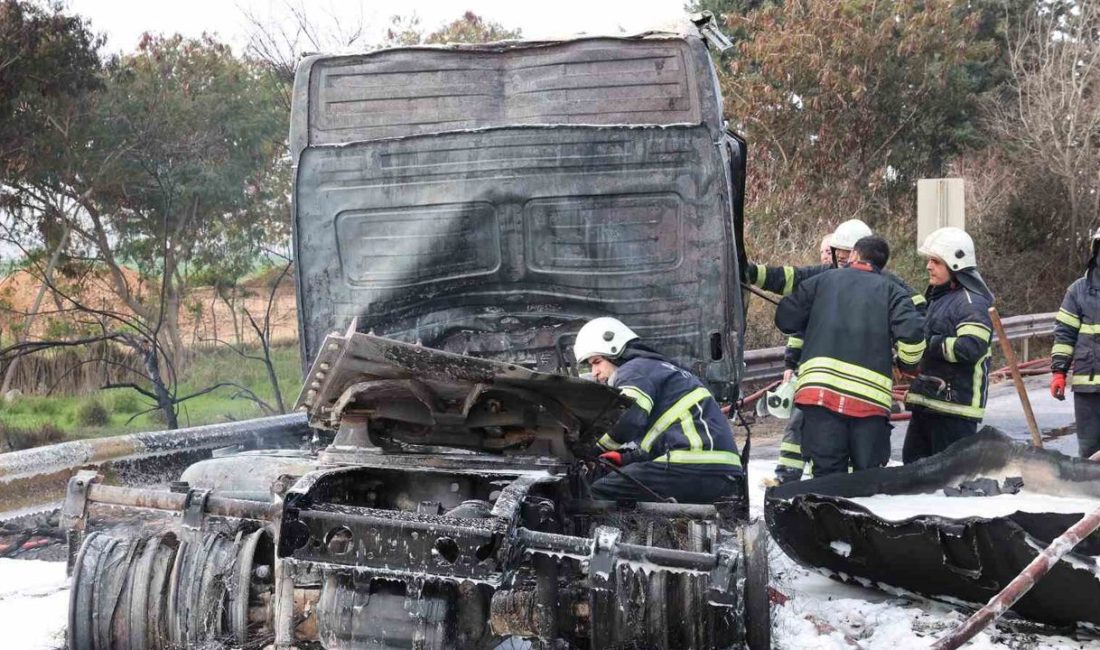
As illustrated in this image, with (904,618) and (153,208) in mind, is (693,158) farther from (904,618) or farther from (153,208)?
(153,208)

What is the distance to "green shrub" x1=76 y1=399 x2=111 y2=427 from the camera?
11076mm

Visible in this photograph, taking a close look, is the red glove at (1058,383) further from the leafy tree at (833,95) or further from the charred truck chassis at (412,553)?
the leafy tree at (833,95)

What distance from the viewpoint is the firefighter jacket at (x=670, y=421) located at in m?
4.93

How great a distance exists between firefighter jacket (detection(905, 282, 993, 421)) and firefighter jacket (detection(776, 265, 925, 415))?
1.41ft

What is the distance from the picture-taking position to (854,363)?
→ 19.0 feet

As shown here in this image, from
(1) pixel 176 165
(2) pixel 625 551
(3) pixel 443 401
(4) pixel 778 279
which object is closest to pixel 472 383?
(3) pixel 443 401

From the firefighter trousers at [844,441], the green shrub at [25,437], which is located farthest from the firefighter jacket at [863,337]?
the green shrub at [25,437]

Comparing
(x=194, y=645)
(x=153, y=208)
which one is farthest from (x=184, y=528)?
(x=153, y=208)

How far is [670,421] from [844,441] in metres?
1.31

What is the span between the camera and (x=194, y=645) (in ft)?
12.9

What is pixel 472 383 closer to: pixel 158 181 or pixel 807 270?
pixel 807 270

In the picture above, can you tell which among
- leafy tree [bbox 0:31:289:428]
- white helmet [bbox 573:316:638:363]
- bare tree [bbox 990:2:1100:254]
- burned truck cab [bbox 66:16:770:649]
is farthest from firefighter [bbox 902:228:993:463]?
bare tree [bbox 990:2:1100:254]

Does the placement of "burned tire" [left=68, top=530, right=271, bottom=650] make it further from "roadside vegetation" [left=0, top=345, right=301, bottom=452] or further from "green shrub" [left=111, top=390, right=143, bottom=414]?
"green shrub" [left=111, top=390, right=143, bottom=414]

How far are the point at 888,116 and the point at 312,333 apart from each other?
16914 mm
